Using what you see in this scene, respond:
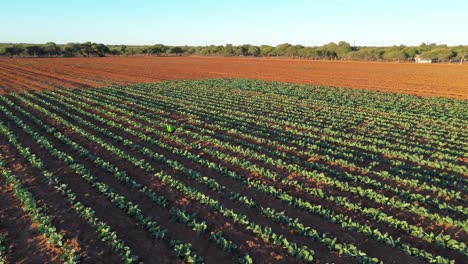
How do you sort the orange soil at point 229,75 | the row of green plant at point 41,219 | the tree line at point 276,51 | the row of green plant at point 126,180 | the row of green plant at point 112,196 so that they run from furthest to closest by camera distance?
the tree line at point 276,51
the orange soil at point 229,75
the row of green plant at point 126,180
the row of green plant at point 112,196
the row of green plant at point 41,219

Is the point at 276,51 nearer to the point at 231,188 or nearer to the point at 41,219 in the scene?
the point at 231,188

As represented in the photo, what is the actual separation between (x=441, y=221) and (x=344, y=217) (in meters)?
2.37

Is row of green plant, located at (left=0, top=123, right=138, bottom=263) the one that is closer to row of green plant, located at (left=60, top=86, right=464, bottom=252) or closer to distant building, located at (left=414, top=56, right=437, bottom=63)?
row of green plant, located at (left=60, top=86, right=464, bottom=252)

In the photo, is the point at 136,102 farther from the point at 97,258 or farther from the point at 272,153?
the point at 97,258

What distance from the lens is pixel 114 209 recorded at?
8.63 m

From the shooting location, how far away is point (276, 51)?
144500 mm

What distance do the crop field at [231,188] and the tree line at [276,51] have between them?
9418cm

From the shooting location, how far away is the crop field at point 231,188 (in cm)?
710

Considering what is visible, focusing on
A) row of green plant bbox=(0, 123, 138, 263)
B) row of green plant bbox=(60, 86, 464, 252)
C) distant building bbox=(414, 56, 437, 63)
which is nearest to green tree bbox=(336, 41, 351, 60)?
distant building bbox=(414, 56, 437, 63)

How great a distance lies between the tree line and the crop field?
3708 inches

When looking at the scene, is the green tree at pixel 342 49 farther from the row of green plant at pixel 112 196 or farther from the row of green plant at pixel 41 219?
the row of green plant at pixel 41 219

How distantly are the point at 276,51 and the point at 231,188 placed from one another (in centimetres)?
14086

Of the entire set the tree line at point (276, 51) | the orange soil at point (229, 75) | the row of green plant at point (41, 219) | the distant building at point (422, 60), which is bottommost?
the row of green plant at point (41, 219)

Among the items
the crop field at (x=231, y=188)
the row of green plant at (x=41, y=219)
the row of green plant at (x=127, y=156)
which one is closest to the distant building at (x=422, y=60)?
the crop field at (x=231, y=188)
